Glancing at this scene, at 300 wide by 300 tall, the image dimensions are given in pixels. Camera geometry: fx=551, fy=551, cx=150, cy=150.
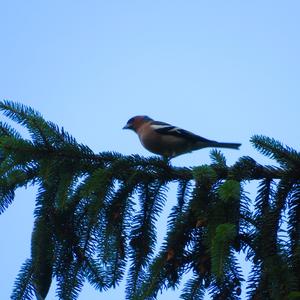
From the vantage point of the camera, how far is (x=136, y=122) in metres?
9.38

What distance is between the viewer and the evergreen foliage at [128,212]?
3.24m

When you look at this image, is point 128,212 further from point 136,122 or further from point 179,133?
point 136,122

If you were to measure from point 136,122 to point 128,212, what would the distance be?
5801 millimetres

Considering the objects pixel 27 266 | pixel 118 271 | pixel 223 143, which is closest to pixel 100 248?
pixel 118 271

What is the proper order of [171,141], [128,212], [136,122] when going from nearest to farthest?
[128,212]
[171,141]
[136,122]

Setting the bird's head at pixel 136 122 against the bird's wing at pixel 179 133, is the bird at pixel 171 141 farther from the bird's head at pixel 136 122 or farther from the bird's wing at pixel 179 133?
the bird's head at pixel 136 122

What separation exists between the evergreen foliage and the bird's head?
5423mm

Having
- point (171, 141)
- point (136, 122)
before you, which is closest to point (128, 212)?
point (171, 141)

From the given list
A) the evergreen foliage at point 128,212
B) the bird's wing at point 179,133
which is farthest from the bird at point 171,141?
the evergreen foliage at point 128,212

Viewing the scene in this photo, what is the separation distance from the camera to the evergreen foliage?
3.24 m

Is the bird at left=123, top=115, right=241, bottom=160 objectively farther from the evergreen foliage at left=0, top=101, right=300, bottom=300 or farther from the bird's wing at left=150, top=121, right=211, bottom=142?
the evergreen foliage at left=0, top=101, right=300, bottom=300

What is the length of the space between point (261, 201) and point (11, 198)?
66.5 inches

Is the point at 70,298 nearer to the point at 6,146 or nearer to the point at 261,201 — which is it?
the point at 6,146

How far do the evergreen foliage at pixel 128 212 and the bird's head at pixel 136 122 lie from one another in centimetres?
542
